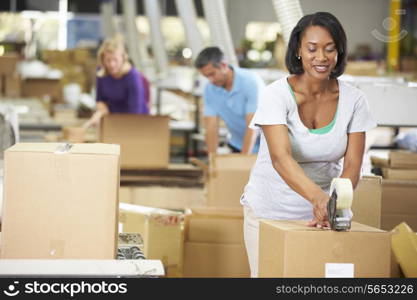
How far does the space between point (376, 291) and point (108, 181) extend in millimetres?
896

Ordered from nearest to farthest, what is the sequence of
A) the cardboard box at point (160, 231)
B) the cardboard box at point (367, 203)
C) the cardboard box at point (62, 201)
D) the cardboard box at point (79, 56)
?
the cardboard box at point (62, 201), the cardboard box at point (367, 203), the cardboard box at point (160, 231), the cardboard box at point (79, 56)

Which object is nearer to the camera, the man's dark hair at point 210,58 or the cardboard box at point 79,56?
the man's dark hair at point 210,58

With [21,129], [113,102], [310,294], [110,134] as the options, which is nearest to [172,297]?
[310,294]

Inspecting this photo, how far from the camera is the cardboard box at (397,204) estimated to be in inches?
168

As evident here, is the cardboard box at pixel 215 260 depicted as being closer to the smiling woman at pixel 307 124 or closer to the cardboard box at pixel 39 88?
the smiling woman at pixel 307 124

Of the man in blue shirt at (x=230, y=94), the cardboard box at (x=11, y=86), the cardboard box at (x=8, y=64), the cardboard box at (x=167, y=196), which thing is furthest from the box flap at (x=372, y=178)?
the cardboard box at (x=11, y=86)

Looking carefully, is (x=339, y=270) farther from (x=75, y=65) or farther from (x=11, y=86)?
(x=75, y=65)

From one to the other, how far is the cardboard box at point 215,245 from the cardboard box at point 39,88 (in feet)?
30.1

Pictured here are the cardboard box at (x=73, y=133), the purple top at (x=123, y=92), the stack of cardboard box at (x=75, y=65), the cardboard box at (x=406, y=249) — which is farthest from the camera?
the stack of cardboard box at (x=75, y=65)

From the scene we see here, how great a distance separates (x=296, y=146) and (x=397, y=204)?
53.4 inches

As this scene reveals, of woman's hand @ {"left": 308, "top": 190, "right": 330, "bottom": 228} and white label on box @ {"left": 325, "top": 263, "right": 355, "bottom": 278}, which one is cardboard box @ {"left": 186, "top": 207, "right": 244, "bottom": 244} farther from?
white label on box @ {"left": 325, "top": 263, "right": 355, "bottom": 278}

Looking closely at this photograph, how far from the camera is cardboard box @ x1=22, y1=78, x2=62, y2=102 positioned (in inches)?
524

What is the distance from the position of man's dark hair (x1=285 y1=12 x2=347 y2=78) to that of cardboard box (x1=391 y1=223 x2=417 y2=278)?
2.22 feet

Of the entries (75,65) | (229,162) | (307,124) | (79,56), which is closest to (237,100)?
(229,162)
